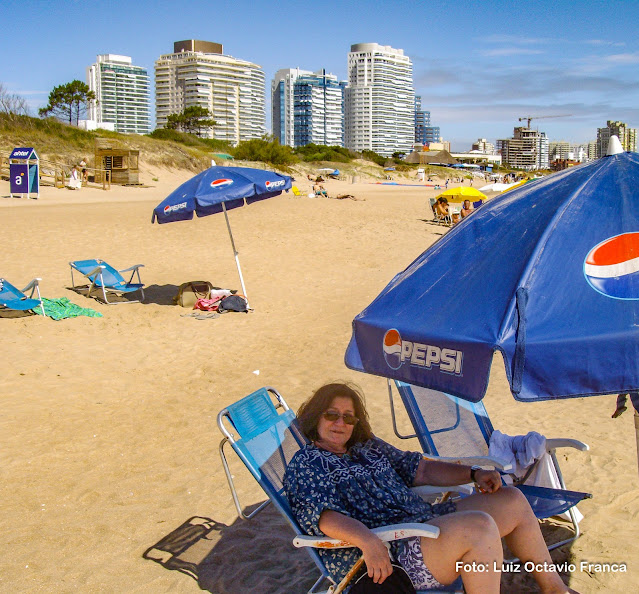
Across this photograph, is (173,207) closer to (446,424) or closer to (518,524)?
(446,424)

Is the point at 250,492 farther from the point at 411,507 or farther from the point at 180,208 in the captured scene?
the point at 180,208

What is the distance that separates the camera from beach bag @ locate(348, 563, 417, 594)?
235cm

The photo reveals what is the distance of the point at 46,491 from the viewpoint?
3.93 meters

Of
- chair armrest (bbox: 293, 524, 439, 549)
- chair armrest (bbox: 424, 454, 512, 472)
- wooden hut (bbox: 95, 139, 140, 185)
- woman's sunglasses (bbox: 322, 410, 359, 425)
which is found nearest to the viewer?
chair armrest (bbox: 293, 524, 439, 549)

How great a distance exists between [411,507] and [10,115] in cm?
3989

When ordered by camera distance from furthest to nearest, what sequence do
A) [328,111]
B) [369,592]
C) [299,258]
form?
[328,111] → [299,258] → [369,592]

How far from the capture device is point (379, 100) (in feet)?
546

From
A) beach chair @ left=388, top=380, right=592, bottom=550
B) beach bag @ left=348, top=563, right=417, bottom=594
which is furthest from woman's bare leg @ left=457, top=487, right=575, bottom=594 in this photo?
beach chair @ left=388, top=380, right=592, bottom=550

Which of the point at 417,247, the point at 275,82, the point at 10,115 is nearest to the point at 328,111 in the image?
the point at 275,82

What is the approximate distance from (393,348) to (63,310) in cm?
692

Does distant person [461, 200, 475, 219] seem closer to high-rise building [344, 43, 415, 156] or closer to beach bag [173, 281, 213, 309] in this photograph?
beach bag [173, 281, 213, 309]

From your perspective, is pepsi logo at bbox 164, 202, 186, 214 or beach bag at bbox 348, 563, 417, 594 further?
pepsi logo at bbox 164, 202, 186, 214

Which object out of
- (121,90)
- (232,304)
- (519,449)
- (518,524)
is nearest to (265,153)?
(232,304)

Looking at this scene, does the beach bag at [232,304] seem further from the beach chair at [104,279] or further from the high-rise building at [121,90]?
the high-rise building at [121,90]
